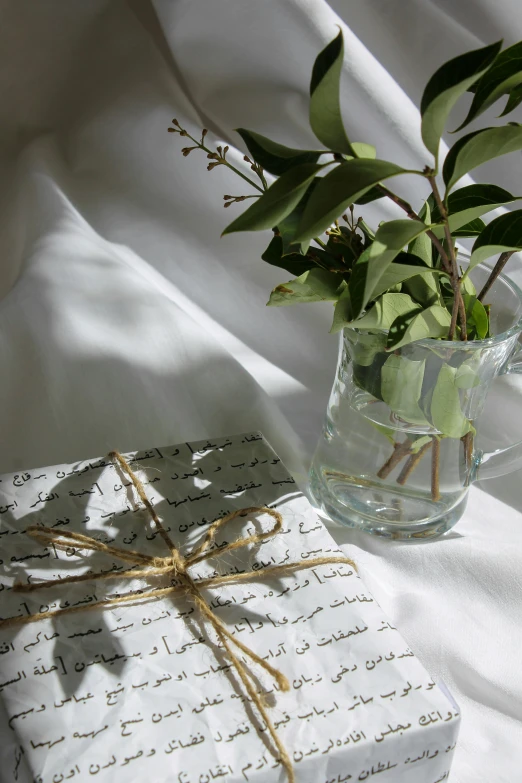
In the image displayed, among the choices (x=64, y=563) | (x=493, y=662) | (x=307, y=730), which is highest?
(x=64, y=563)

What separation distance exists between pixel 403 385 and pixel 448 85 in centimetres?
22

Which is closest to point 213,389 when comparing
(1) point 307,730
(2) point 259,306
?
(2) point 259,306

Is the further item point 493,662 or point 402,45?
point 402,45

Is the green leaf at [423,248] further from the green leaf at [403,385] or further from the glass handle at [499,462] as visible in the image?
the glass handle at [499,462]

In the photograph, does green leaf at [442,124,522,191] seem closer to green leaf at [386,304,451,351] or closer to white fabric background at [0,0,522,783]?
green leaf at [386,304,451,351]

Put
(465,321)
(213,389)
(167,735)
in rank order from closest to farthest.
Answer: (167,735) → (465,321) → (213,389)

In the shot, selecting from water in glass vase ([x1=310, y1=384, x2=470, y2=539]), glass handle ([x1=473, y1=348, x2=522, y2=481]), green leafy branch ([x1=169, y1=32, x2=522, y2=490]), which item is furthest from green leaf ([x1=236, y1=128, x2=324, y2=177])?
glass handle ([x1=473, y1=348, x2=522, y2=481])

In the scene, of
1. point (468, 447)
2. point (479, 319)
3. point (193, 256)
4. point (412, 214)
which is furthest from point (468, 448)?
point (193, 256)

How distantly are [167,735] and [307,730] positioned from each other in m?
0.07

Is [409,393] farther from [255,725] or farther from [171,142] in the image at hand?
[171,142]

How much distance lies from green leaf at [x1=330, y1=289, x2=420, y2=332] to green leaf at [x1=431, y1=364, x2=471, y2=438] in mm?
55

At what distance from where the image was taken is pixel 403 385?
1.93ft

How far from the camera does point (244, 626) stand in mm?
521

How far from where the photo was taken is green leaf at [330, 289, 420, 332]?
544 millimetres
